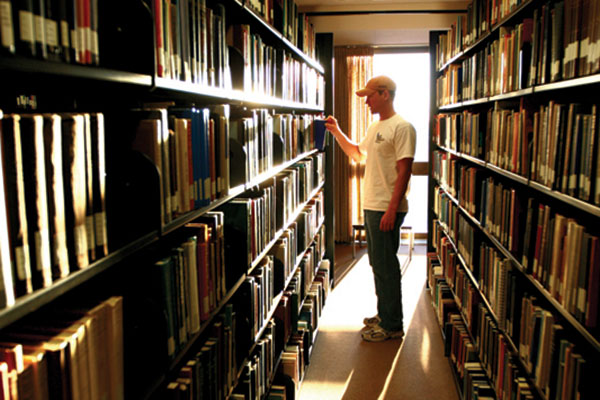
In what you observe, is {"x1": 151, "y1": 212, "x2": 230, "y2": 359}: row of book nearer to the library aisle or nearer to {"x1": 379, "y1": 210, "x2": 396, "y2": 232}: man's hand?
the library aisle

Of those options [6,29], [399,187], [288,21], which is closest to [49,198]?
[6,29]

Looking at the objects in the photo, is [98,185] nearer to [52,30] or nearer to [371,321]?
[52,30]

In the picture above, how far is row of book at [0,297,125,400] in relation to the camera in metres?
0.77

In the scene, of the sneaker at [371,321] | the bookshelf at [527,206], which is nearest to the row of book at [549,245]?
the bookshelf at [527,206]

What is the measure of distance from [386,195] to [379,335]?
994 millimetres

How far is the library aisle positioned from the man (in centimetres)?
19

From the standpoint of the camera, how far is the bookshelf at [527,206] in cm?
144

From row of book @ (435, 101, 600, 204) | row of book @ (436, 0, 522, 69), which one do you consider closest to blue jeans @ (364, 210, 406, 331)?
row of book @ (435, 101, 600, 204)

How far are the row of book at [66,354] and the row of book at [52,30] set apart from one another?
1.47 feet

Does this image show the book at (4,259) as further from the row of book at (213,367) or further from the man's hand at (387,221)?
the man's hand at (387,221)

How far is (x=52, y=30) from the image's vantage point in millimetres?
783

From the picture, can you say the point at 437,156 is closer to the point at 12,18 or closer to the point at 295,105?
the point at 295,105

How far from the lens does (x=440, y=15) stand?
4.39 m

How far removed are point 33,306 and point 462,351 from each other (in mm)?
2616
